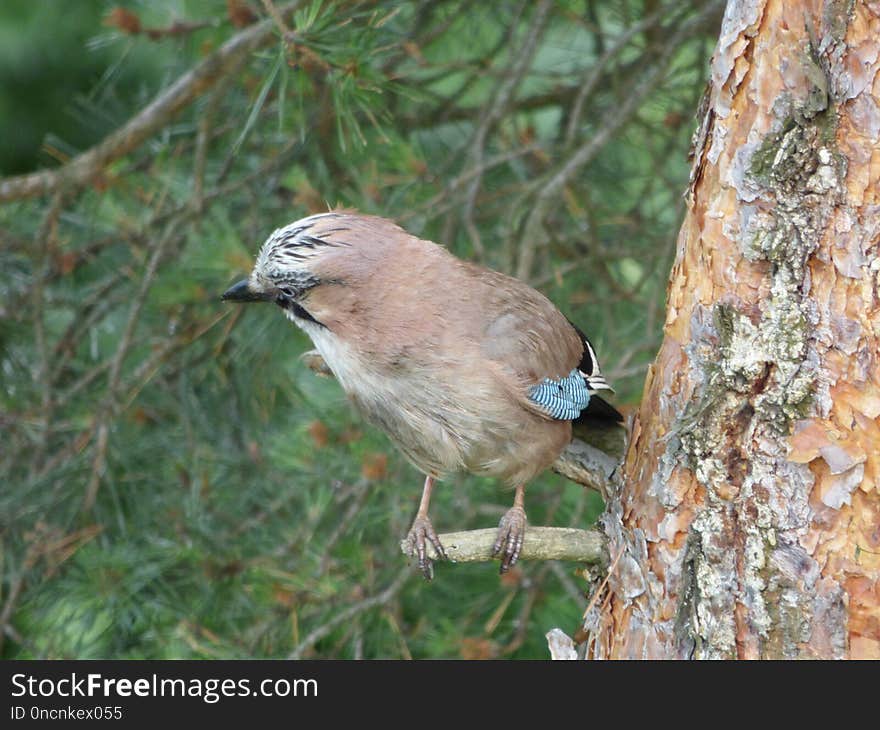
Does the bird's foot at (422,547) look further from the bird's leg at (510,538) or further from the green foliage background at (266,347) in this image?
the green foliage background at (266,347)

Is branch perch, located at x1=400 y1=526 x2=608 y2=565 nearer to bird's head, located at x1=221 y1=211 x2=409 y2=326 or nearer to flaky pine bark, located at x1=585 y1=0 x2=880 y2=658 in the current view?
flaky pine bark, located at x1=585 y1=0 x2=880 y2=658

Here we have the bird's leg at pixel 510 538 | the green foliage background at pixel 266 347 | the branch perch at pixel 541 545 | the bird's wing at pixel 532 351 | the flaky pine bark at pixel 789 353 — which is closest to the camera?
the flaky pine bark at pixel 789 353

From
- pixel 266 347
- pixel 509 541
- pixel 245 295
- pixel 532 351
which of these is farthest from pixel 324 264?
pixel 266 347

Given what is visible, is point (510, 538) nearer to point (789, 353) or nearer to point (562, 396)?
point (562, 396)

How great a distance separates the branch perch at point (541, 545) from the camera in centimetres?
232

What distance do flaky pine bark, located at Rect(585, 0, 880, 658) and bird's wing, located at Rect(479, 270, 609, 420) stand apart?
506 millimetres

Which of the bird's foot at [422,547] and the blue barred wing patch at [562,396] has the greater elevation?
the blue barred wing patch at [562,396]

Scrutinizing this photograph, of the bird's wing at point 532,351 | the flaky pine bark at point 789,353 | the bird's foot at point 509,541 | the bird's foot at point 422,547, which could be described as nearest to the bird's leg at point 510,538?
the bird's foot at point 509,541

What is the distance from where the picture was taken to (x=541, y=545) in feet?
7.68

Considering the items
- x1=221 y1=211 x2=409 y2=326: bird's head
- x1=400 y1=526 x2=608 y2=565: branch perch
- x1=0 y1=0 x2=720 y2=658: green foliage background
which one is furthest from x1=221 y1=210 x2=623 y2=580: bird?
x1=0 y1=0 x2=720 y2=658: green foliage background

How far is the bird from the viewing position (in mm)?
2576

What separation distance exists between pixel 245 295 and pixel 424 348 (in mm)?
447

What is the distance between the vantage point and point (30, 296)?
3.46 meters
